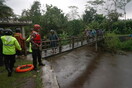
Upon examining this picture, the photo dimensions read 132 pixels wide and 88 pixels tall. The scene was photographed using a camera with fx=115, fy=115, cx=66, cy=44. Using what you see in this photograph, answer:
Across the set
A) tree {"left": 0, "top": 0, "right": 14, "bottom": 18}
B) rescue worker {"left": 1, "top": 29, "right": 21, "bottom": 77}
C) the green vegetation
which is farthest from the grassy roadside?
the green vegetation

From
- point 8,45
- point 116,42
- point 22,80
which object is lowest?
point 22,80

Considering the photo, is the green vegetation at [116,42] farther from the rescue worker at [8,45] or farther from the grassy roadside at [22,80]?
the rescue worker at [8,45]

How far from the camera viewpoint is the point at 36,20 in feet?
48.4

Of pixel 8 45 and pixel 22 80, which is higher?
pixel 8 45

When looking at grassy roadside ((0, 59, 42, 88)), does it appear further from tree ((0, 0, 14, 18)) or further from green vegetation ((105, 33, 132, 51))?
green vegetation ((105, 33, 132, 51))

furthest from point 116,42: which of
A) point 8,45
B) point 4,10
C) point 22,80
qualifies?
point 8,45

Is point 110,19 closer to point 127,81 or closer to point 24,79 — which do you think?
point 127,81

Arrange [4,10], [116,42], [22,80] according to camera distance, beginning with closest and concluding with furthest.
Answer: [22,80], [4,10], [116,42]

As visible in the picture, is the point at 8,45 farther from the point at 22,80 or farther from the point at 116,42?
the point at 116,42

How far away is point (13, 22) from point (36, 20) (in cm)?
794

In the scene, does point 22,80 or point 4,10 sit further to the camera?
point 4,10

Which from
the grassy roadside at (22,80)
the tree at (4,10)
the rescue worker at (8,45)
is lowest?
the grassy roadside at (22,80)

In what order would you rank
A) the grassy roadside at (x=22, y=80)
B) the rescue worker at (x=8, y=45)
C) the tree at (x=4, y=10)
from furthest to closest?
the tree at (x=4, y=10) → the rescue worker at (x=8, y=45) → the grassy roadside at (x=22, y=80)

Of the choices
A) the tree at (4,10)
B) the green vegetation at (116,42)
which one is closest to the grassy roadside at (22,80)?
the tree at (4,10)
